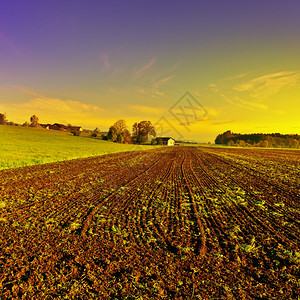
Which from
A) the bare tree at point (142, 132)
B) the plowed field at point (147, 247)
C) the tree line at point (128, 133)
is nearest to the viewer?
the plowed field at point (147, 247)

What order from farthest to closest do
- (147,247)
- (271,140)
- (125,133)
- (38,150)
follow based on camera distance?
1. (271,140)
2. (125,133)
3. (38,150)
4. (147,247)

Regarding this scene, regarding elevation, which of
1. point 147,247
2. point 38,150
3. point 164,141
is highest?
point 164,141

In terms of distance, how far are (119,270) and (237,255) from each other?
8.24 ft

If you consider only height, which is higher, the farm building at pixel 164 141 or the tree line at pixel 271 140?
the tree line at pixel 271 140

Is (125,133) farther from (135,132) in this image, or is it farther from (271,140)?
(271,140)

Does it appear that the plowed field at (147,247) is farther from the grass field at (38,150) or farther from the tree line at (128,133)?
the tree line at (128,133)

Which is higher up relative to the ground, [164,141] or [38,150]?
[164,141]

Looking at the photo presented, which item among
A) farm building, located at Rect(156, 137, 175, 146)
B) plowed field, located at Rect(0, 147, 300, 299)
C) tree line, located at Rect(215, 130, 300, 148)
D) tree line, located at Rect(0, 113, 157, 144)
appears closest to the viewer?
plowed field, located at Rect(0, 147, 300, 299)

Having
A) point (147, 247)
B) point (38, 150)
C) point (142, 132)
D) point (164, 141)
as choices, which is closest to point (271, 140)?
point (164, 141)

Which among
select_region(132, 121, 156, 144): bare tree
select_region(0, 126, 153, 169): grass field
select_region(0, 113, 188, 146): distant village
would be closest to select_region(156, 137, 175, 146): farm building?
select_region(0, 113, 188, 146): distant village

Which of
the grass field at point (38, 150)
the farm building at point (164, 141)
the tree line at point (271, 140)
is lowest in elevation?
the grass field at point (38, 150)

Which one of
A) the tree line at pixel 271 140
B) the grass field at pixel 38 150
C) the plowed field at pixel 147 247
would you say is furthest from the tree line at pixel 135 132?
the tree line at pixel 271 140

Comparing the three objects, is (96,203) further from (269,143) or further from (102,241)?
(269,143)

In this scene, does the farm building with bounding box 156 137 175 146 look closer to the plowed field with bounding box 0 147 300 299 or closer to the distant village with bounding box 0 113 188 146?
the distant village with bounding box 0 113 188 146
